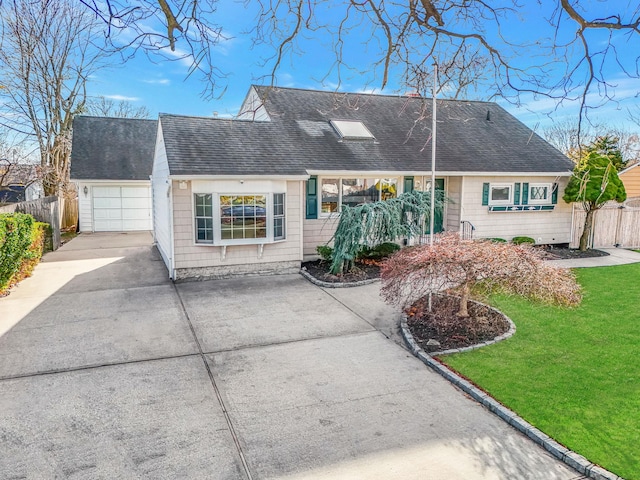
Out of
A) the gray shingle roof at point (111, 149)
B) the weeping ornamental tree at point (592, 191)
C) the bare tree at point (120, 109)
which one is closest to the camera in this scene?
the weeping ornamental tree at point (592, 191)

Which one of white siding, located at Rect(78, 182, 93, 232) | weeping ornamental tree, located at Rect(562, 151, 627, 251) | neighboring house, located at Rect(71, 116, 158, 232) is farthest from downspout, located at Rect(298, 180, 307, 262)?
white siding, located at Rect(78, 182, 93, 232)

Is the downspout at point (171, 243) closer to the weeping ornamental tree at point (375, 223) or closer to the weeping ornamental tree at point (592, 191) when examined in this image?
the weeping ornamental tree at point (375, 223)

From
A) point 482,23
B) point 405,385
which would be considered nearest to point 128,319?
point 405,385

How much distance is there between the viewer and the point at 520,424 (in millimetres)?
4289

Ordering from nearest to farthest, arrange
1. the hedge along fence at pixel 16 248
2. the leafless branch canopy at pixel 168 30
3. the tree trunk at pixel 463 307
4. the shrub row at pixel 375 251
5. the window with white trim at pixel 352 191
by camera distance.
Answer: the leafless branch canopy at pixel 168 30
the tree trunk at pixel 463 307
the hedge along fence at pixel 16 248
the shrub row at pixel 375 251
the window with white trim at pixel 352 191

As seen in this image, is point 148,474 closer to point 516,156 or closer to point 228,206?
point 228,206

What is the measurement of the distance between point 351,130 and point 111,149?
41.4 feet

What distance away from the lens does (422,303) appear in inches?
319

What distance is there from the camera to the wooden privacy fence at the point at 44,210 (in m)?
13.0

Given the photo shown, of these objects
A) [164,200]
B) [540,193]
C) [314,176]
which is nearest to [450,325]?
[314,176]

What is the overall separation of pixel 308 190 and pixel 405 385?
25.0 ft

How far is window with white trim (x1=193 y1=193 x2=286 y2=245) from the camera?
10.3 metres

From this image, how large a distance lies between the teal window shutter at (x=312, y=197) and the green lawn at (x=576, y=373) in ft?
18.0

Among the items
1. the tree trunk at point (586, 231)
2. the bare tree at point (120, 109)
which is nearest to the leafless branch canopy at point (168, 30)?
the tree trunk at point (586, 231)
